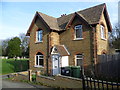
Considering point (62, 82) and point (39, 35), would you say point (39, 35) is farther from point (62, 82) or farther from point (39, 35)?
point (62, 82)

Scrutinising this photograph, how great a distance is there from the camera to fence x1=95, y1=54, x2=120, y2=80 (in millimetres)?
13102

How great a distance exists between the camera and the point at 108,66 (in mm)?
13617

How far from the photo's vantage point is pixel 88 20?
15.7m

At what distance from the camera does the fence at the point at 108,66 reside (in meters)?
13.1

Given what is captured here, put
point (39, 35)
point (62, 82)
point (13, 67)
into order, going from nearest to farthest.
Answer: point (62, 82)
point (39, 35)
point (13, 67)

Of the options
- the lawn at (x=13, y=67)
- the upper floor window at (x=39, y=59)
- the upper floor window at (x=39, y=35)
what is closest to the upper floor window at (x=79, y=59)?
the upper floor window at (x=39, y=59)

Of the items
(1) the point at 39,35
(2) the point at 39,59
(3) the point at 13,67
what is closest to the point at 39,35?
(1) the point at 39,35

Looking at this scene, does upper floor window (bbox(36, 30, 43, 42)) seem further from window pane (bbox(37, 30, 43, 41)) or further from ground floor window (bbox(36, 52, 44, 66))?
ground floor window (bbox(36, 52, 44, 66))

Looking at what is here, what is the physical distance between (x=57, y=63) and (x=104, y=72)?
5.68 meters

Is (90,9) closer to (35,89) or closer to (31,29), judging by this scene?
(31,29)

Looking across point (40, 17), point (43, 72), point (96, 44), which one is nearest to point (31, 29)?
point (40, 17)

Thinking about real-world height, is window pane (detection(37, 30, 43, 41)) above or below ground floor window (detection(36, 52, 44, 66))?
above

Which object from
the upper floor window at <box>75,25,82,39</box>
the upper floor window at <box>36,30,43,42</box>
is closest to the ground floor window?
the upper floor window at <box>36,30,43,42</box>

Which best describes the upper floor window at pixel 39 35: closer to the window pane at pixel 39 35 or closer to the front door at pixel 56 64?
the window pane at pixel 39 35
